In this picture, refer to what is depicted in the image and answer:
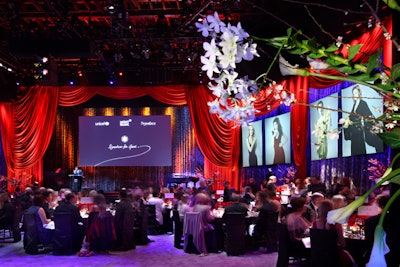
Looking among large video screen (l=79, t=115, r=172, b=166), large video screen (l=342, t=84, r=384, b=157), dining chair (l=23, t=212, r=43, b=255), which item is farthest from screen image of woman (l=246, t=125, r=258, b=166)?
dining chair (l=23, t=212, r=43, b=255)

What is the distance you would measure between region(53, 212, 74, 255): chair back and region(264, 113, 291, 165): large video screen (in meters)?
6.93

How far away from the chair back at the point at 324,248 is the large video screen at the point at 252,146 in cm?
1023

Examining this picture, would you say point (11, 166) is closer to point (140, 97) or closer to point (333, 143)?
point (140, 97)

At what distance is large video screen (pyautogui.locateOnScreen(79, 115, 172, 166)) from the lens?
17.9 m

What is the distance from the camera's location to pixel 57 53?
1203 cm

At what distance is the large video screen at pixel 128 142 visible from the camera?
58.8ft

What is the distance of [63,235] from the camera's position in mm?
8586

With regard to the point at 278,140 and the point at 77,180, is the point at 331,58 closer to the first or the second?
the point at 278,140

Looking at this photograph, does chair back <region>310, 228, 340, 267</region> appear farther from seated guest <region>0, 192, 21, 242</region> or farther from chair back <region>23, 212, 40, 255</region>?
seated guest <region>0, 192, 21, 242</region>

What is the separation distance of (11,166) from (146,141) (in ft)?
15.7

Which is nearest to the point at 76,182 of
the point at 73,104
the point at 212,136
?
the point at 73,104

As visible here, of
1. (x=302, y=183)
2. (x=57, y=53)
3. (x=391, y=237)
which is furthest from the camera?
(x=57, y=53)

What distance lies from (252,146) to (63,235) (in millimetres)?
8855

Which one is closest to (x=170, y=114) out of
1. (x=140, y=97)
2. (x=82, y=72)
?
(x=140, y=97)
